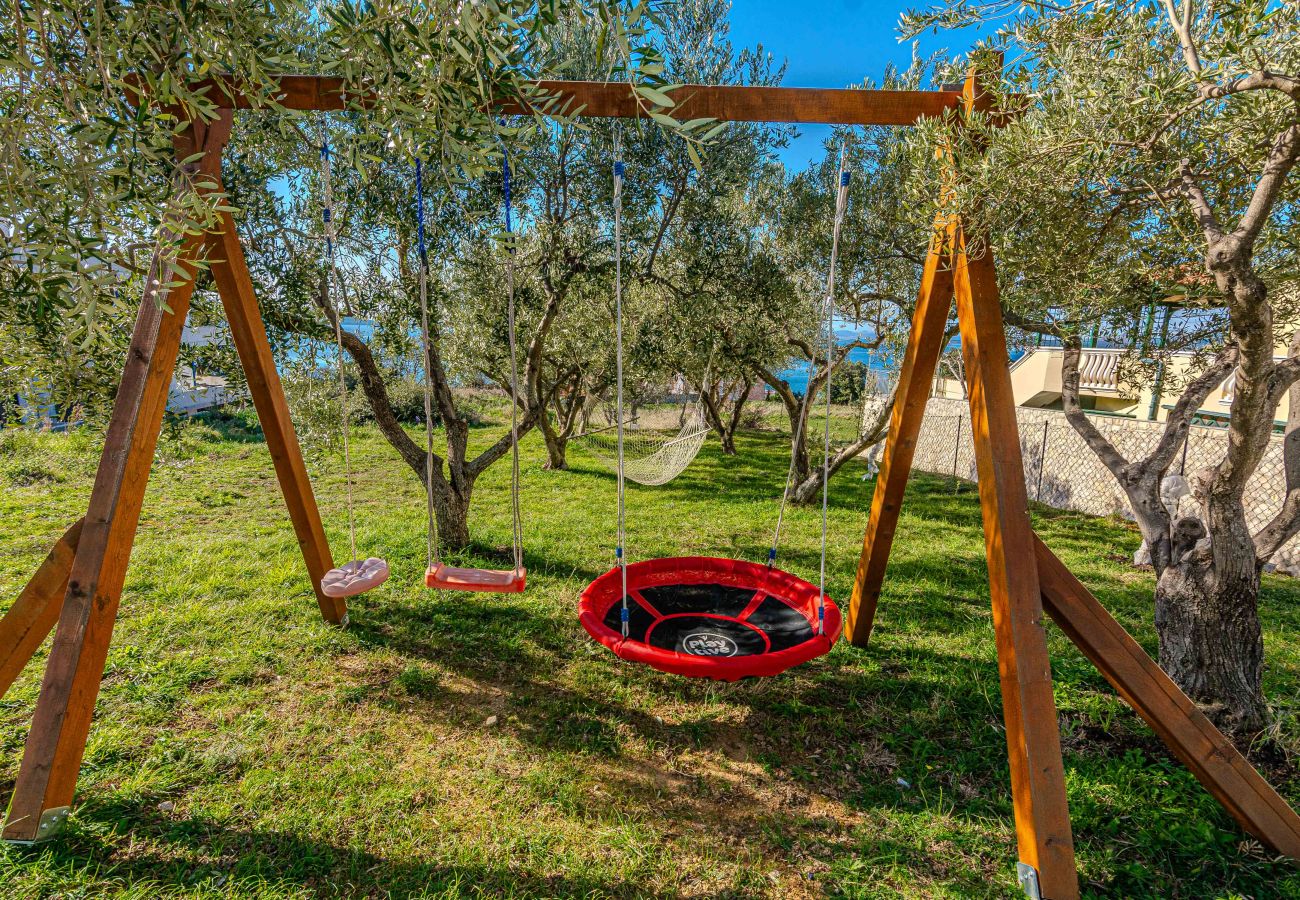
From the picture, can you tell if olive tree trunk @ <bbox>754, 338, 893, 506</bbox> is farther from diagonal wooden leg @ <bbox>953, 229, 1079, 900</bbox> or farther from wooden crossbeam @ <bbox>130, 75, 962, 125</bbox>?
diagonal wooden leg @ <bbox>953, 229, 1079, 900</bbox>

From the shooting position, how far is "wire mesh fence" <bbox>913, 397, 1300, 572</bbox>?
6707 millimetres

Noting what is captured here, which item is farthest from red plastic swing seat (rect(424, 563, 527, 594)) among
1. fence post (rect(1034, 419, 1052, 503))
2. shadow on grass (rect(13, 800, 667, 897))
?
fence post (rect(1034, 419, 1052, 503))

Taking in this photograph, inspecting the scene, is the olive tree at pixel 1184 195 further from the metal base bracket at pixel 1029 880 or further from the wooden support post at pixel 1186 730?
the metal base bracket at pixel 1029 880

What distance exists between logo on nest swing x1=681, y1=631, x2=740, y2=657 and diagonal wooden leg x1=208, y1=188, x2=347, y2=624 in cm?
243

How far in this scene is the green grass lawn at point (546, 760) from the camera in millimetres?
2395

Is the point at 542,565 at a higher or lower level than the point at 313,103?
lower

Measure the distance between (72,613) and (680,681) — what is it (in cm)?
304

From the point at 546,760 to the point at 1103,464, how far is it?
762 cm

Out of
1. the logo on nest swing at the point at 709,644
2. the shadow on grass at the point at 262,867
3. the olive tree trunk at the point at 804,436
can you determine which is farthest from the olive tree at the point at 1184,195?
the olive tree trunk at the point at 804,436

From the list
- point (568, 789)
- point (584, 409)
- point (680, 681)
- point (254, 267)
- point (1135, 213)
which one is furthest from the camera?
point (584, 409)

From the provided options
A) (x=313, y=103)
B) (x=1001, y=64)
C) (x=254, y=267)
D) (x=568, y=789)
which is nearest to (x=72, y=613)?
(x=568, y=789)

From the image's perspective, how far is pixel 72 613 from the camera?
243 cm

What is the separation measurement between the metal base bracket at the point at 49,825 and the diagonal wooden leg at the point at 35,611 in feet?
1.78

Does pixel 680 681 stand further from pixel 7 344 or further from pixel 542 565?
pixel 7 344
